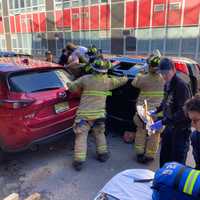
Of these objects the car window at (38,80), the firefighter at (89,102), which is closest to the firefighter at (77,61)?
the car window at (38,80)

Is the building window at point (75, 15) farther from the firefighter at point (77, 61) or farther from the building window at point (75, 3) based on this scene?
the firefighter at point (77, 61)

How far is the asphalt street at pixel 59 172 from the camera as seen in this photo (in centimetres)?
309

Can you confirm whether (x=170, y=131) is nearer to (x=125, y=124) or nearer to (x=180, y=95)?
(x=180, y=95)

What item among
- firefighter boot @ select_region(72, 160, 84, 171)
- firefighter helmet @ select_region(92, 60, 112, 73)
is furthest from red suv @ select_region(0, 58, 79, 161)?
firefighter helmet @ select_region(92, 60, 112, 73)

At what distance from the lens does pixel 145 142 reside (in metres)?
3.78

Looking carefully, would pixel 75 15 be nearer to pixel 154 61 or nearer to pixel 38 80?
pixel 38 80

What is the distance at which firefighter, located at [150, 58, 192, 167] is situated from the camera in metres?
2.68

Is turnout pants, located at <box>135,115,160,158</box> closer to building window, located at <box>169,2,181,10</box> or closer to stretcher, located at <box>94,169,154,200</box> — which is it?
stretcher, located at <box>94,169,154,200</box>

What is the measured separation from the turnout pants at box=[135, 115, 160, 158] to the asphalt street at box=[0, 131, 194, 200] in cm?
21

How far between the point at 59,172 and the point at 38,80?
1.49 meters

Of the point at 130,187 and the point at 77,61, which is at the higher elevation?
the point at 77,61

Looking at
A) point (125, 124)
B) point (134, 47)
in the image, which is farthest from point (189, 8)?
point (125, 124)

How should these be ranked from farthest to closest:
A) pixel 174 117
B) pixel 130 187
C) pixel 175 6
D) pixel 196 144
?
pixel 175 6
pixel 174 117
pixel 196 144
pixel 130 187

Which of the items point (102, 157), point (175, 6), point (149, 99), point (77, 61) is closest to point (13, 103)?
point (102, 157)
